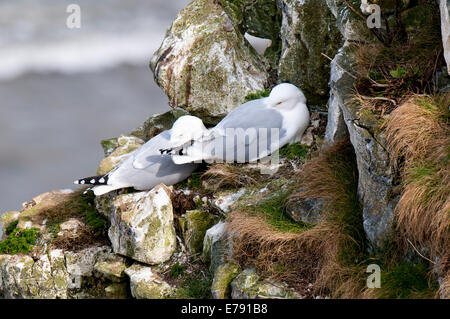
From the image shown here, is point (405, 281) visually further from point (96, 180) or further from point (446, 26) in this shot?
point (96, 180)

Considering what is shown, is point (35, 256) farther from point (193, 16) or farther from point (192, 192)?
point (193, 16)

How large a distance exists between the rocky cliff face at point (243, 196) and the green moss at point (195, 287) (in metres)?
0.01

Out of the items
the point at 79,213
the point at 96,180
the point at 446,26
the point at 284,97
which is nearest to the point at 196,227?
the point at 96,180

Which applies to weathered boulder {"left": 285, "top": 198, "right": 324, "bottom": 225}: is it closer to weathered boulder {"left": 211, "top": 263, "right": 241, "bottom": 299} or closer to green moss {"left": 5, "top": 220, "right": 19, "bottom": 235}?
weathered boulder {"left": 211, "top": 263, "right": 241, "bottom": 299}

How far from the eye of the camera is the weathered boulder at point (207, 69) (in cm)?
675

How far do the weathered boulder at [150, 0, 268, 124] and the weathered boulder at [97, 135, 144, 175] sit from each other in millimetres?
757

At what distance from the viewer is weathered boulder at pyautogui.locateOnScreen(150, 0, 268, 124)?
22.1 ft

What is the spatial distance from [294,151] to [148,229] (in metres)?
1.55

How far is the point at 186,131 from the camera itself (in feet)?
18.6

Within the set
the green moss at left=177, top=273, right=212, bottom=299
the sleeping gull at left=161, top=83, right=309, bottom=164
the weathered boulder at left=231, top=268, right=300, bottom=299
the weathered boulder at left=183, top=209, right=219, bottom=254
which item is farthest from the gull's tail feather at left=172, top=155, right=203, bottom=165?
Answer: the weathered boulder at left=231, top=268, right=300, bottom=299

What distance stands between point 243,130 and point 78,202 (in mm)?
2101

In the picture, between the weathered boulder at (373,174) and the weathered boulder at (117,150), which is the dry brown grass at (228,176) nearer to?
the weathered boulder at (373,174)

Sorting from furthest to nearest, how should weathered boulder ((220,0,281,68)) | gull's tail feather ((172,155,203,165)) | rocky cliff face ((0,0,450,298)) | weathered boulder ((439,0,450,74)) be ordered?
weathered boulder ((220,0,281,68)) → gull's tail feather ((172,155,203,165)) → rocky cliff face ((0,0,450,298)) → weathered boulder ((439,0,450,74))

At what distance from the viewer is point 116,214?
5.42m
